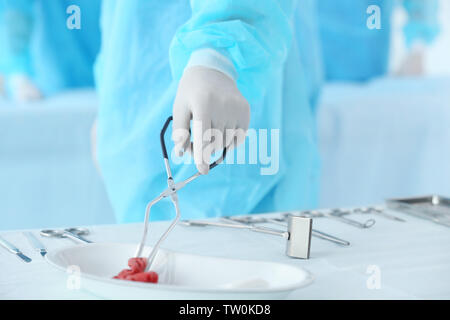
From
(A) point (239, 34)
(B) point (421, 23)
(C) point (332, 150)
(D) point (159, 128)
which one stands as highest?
(B) point (421, 23)

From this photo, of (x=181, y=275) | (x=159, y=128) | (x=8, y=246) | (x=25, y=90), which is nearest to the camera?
(x=181, y=275)

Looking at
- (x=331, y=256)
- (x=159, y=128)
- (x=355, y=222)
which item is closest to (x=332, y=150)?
(x=159, y=128)

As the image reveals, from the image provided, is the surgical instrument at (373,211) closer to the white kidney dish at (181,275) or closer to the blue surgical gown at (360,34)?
the white kidney dish at (181,275)

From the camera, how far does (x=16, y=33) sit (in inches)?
72.9

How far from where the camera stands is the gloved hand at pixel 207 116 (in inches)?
25.5

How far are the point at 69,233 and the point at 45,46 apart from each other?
1456 millimetres

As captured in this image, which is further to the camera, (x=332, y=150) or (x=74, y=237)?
(x=332, y=150)

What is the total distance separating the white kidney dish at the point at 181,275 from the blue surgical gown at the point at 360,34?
1.92 meters

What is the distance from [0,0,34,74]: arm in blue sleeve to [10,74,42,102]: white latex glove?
62mm

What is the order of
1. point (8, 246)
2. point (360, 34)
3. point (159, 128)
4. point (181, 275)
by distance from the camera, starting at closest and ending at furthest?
1. point (181, 275)
2. point (8, 246)
3. point (159, 128)
4. point (360, 34)

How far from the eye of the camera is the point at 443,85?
2.09 meters

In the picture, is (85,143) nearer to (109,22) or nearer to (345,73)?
(109,22)

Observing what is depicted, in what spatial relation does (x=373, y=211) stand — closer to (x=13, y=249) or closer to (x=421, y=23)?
(x=13, y=249)

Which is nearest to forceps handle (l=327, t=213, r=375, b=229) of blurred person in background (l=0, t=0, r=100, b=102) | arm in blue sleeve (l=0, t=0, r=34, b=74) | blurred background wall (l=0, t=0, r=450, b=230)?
blurred background wall (l=0, t=0, r=450, b=230)
